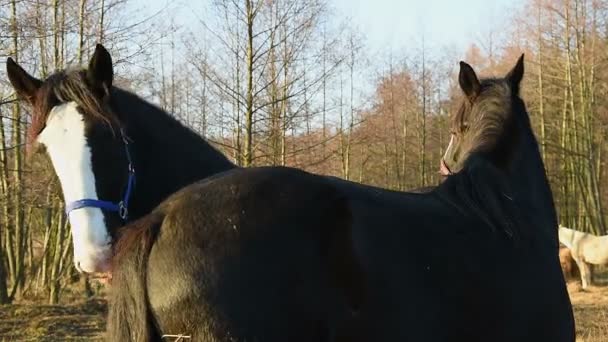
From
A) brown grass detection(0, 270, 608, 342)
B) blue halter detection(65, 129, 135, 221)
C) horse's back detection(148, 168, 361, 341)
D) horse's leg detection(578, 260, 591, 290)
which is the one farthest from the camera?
horse's leg detection(578, 260, 591, 290)

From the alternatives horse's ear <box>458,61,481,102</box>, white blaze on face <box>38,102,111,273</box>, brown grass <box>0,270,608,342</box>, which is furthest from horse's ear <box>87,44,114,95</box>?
brown grass <box>0,270,608,342</box>

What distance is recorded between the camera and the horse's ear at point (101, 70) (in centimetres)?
343

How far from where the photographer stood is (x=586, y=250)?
56.4 feet

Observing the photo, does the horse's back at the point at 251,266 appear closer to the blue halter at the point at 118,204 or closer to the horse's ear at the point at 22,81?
the blue halter at the point at 118,204

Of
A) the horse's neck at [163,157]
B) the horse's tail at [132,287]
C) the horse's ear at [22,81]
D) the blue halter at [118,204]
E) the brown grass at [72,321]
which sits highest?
the horse's ear at [22,81]

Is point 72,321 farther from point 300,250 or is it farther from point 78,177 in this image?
point 300,250

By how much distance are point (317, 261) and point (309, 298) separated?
5.1 inches

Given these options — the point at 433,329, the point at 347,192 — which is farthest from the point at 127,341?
the point at 433,329

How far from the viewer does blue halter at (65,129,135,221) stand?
2.81 meters

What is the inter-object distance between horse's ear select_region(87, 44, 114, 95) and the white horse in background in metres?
15.9

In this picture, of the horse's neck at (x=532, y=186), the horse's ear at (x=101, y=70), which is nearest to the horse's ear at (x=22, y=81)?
the horse's ear at (x=101, y=70)

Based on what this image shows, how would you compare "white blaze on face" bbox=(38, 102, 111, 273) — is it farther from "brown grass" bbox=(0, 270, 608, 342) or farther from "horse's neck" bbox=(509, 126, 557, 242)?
"brown grass" bbox=(0, 270, 608, 342)

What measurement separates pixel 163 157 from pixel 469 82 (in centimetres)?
177

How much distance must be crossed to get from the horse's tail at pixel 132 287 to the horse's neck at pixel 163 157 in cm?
105
